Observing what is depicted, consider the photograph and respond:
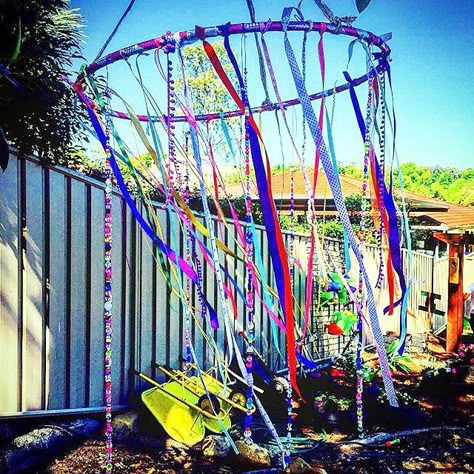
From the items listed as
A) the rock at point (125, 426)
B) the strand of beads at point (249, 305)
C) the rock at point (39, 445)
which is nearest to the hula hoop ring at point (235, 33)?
the strand of beads at point (249, 305)

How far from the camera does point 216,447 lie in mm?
2479

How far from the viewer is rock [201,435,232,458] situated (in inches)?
96.8

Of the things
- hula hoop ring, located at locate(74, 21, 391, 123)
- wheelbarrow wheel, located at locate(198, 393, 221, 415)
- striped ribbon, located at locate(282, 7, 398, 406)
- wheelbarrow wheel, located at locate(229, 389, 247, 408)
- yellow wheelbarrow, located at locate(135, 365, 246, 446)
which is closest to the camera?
striped ribbon, located at locate(282, 7, 398, 406)

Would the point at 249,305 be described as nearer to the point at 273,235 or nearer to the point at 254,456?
the point at 273,235

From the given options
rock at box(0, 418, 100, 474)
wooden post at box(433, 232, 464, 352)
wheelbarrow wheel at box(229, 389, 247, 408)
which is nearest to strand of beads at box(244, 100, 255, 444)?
wheelbarrow wheel at box(229, 389, 247, 408)

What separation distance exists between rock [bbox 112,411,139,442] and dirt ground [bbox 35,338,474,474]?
54mm

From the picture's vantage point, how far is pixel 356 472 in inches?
91.1

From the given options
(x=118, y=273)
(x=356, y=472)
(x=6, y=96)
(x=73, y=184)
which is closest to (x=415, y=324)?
(x=356, y=472)

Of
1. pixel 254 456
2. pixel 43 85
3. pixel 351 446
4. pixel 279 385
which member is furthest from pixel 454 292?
pixel 43 85

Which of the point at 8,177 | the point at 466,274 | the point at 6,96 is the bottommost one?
the point at 466,274

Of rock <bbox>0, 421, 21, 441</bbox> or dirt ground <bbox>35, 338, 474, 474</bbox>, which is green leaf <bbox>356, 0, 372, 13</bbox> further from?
rock <bbox>0, 421, 21, 441</bbox>

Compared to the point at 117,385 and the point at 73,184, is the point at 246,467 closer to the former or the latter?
the point at 117,385

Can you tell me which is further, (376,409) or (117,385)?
(376,409)

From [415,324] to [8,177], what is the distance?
20.8 feet
